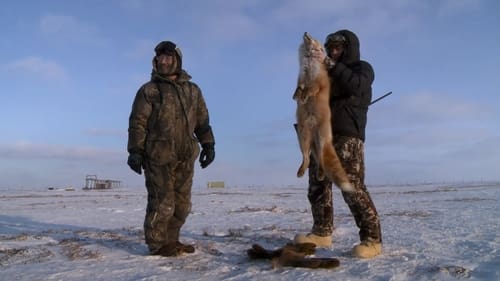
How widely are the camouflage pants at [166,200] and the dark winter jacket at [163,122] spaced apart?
11 centimetres

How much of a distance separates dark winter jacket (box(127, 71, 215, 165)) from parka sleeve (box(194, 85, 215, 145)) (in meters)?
0.16

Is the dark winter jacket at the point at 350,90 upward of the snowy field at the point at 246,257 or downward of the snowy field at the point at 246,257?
upward

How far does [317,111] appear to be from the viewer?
12.8 ft

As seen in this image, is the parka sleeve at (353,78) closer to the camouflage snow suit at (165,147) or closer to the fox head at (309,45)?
the fox head at (309,45)

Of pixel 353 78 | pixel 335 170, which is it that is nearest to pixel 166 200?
pixel 335 170

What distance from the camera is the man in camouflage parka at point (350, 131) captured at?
3.86 metres

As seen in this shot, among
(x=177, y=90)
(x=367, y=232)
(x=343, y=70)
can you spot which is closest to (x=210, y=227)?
(x=177, y=90)

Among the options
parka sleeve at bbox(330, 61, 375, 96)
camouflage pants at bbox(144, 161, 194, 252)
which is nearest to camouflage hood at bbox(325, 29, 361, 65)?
parka sleeve at bbox(330, 61, 375, 96)

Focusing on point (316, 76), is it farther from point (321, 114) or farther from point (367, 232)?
point (367, 232)

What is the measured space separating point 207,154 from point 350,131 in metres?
1.73

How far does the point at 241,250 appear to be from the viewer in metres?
4.30

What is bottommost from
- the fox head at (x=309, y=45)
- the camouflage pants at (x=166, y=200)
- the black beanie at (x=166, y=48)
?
the camouflage pants at (x=166, y=200)

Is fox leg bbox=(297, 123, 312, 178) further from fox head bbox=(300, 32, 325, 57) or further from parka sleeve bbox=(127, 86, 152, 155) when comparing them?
parka sleeve bbox=(127, 86, 152, 155)

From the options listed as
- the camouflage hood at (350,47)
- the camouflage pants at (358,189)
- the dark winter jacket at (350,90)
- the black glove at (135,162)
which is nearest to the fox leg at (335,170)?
the camouflage pants at (358,189)
